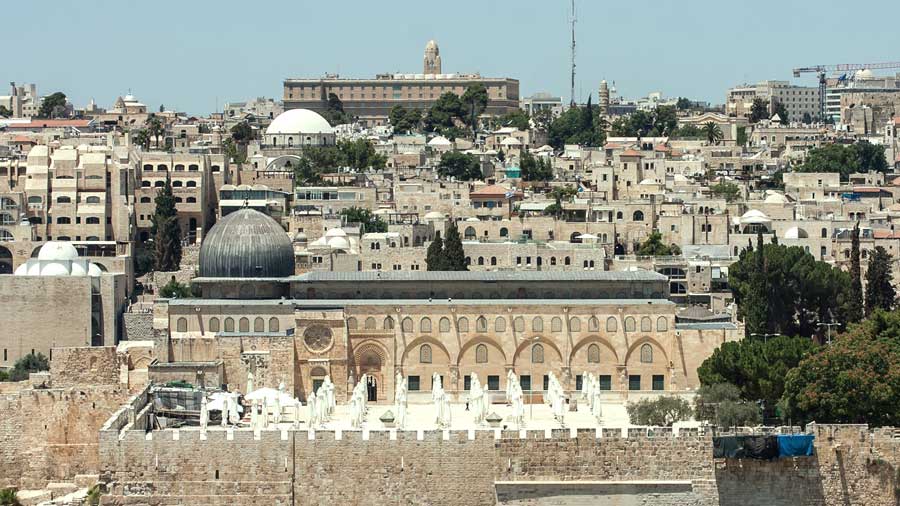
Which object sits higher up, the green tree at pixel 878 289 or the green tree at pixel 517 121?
the green tree at pixel 517 121

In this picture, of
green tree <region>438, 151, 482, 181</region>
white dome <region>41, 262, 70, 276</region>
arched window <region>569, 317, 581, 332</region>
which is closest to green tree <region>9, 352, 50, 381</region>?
white dome <region>41, 262, 70, 276</region>

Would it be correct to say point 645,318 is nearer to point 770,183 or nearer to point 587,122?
point 770,183

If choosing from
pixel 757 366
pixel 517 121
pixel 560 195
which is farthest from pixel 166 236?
pixel 517 121

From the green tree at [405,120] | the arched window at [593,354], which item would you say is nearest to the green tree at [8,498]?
the arched window at [593,354]

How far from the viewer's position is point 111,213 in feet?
315

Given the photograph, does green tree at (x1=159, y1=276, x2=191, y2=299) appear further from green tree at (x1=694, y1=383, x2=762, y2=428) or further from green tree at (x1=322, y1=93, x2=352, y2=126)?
green tree at (x1=322, y1=93, x2=352, y2=126)

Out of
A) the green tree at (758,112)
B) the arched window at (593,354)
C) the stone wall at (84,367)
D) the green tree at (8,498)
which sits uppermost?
the green tree at (758,112)

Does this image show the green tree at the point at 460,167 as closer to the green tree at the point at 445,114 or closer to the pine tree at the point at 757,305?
the green tree at the point at 445,114

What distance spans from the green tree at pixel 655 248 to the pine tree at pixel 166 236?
18.0 meters

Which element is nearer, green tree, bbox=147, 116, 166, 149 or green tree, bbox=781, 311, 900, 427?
green tree, bbox=781, 311, 900, 427

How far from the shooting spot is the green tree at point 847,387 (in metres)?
52.6

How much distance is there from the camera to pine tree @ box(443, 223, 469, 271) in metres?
82.2

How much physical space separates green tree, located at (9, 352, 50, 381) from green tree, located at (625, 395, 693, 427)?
80.4 ft

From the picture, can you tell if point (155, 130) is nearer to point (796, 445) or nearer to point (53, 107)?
point (53, 107)
